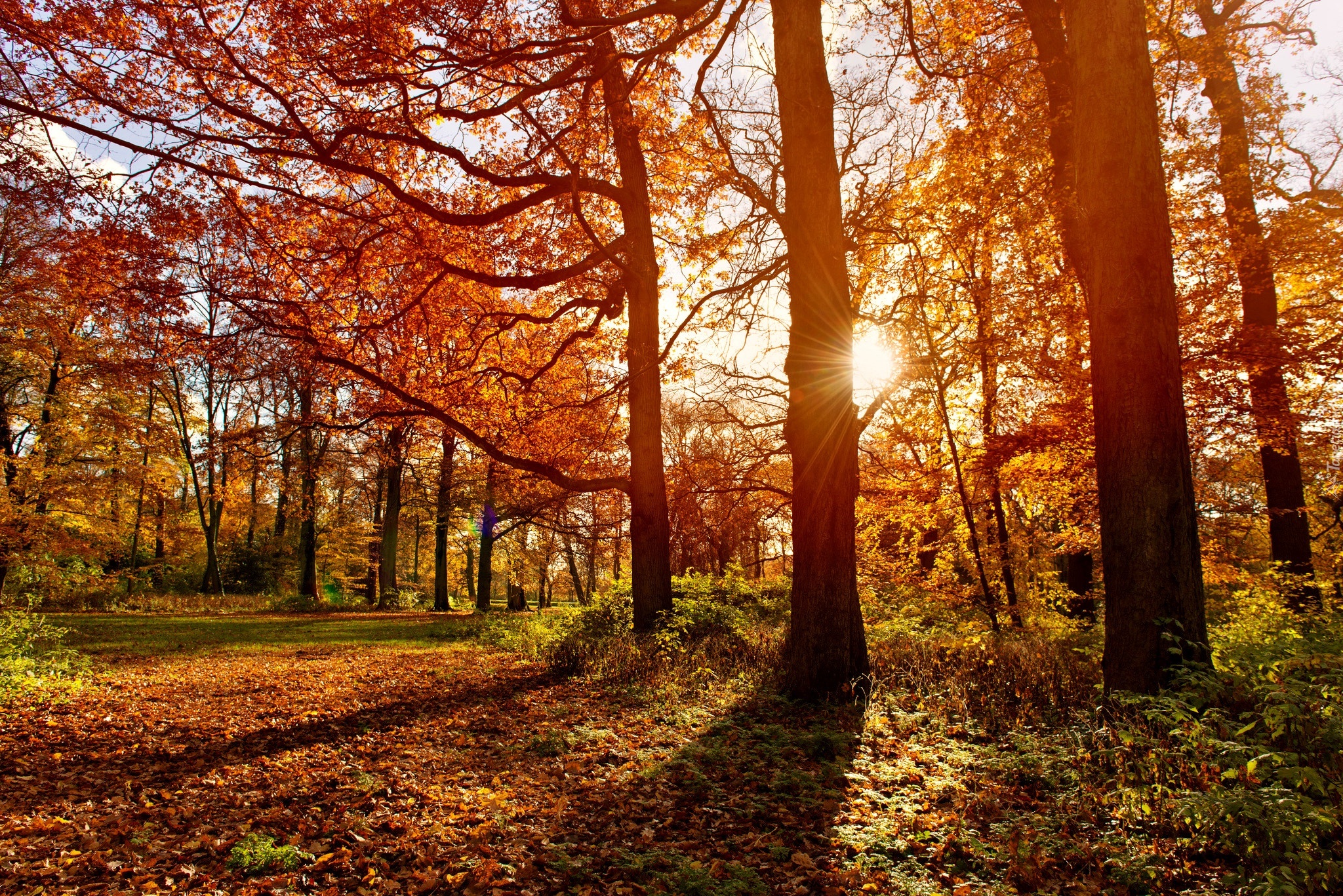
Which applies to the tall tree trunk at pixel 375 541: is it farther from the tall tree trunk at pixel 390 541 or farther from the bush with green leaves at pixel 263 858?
the bush with green leaves at pixel 263 858

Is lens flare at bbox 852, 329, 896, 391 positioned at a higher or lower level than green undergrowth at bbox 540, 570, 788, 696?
higher

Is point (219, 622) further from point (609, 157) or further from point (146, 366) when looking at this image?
point (609, 157)

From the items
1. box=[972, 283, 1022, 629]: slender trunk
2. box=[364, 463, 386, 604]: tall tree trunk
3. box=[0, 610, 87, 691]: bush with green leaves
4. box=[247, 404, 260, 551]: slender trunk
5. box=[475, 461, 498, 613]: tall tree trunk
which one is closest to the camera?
box=[0, 610, 87, 691]: bush with green leaves

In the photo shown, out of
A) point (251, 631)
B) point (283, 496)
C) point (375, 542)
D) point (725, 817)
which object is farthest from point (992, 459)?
point (283, 496)

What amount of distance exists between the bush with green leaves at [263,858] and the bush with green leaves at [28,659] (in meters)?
5.21

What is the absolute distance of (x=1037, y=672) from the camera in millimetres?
6035

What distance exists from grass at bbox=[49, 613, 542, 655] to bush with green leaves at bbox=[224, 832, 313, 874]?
355 inches

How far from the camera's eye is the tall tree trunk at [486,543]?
21094 millimetres

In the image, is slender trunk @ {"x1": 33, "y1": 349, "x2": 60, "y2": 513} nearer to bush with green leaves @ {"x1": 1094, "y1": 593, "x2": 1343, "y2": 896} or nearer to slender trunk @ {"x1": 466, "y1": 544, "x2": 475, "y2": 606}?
slender trunk @ {"x1": 466, "y1": 544, "x2": 475, "y2": 606}

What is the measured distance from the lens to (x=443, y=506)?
2223cm

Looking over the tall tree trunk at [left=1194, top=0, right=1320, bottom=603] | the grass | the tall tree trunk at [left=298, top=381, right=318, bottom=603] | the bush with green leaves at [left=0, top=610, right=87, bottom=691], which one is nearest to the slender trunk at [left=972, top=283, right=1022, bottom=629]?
the tall tree trunk at [left=1194, top=0, right=1320, bottom=603]

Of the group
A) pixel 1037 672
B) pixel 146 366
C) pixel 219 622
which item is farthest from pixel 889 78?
pixel 219 622

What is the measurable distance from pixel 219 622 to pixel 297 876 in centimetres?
1539

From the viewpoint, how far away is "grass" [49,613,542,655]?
433 inches
